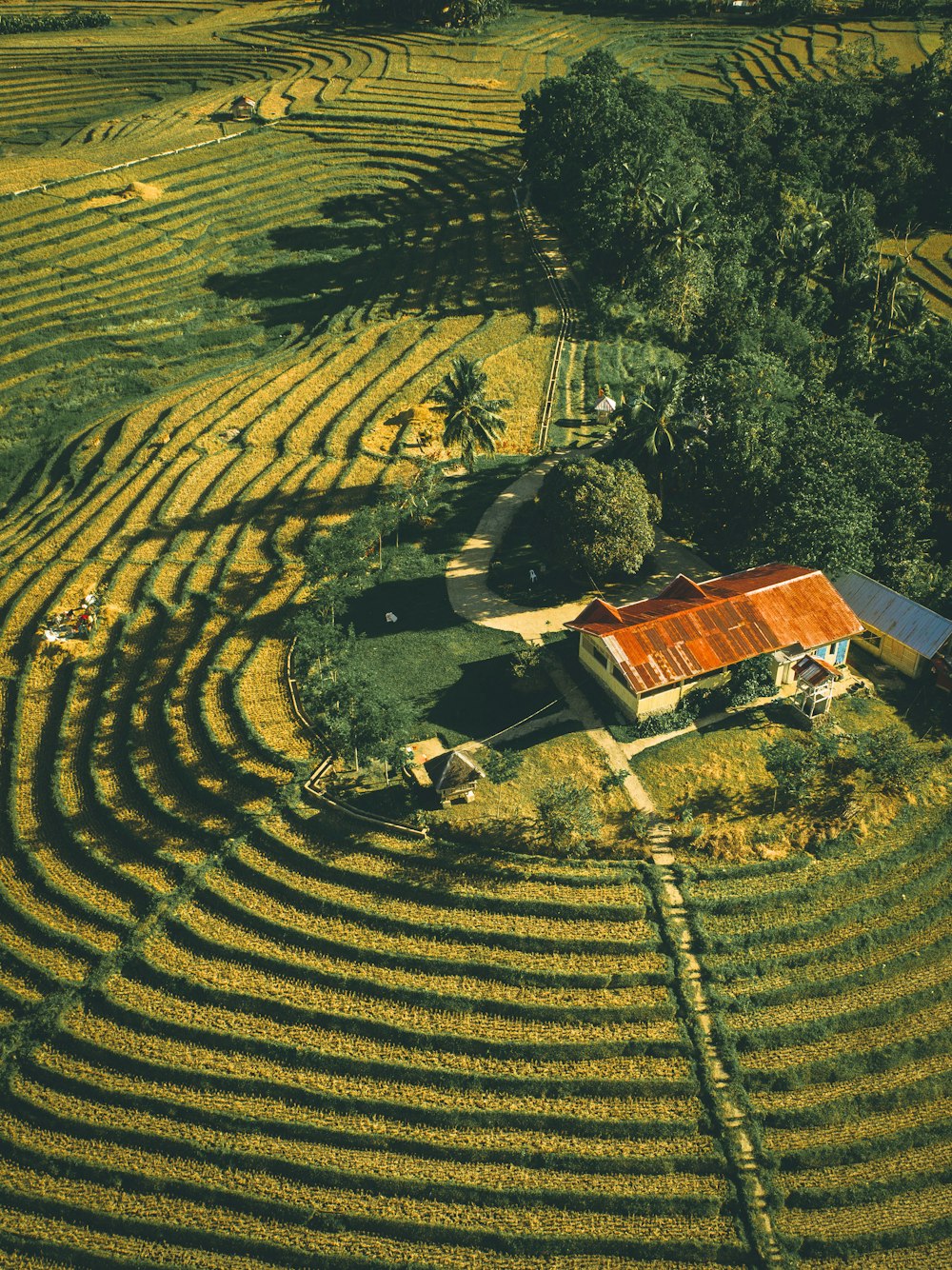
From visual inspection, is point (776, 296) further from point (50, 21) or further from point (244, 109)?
point (50, 21)

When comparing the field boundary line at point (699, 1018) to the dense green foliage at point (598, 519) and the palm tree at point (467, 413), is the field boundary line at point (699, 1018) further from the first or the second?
the palm tree at point (467, 413)

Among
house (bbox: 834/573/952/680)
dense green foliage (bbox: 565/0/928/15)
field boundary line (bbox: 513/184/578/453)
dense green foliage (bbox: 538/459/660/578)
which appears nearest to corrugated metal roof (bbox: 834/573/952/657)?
house (bbox: 834/573/952/680)

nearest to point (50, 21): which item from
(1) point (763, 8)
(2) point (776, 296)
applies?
(1) point (763, 8)

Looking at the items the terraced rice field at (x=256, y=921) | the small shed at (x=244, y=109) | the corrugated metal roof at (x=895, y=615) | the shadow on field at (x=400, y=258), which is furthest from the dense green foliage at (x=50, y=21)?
the corrugated metal roof at (x=895, y=615)

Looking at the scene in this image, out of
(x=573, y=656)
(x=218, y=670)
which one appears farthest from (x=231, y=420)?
(x=573, y=656)

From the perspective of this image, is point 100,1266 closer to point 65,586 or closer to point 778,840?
point 778,840
